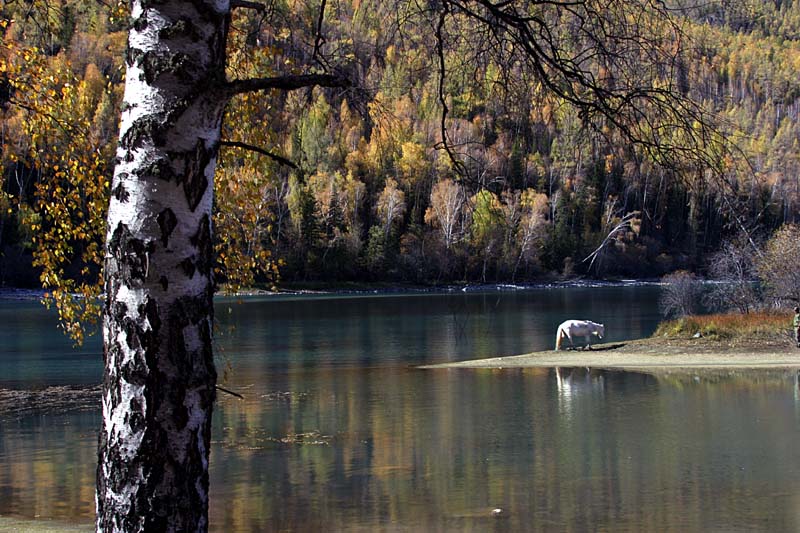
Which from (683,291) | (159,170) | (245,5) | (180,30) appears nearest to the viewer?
(159,170)

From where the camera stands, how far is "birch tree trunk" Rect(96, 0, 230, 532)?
12.7ft

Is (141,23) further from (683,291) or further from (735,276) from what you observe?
(683,291)

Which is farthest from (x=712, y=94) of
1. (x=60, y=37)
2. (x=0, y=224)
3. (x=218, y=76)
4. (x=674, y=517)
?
(x=0, y=224)

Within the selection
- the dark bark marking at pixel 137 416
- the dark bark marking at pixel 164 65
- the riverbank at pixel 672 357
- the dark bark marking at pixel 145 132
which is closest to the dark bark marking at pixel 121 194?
the dark bark marking at pixel 145 132

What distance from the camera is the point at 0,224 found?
10819 cm

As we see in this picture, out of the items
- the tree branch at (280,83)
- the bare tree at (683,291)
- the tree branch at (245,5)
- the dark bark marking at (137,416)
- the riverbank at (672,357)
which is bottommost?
the riverbank at (672,357)

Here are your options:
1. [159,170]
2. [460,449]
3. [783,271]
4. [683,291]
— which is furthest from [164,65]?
[683,291]

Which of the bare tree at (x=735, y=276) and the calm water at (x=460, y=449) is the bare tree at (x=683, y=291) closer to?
the bare tree at (x=735, y=276)

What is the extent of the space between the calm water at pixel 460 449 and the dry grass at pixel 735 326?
781cm

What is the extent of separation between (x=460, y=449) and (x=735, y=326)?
2219cm

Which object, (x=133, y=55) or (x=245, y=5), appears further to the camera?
(x=245, y=5)

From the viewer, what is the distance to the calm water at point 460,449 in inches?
553

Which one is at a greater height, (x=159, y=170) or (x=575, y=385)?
Answer: (x=159, y=170)

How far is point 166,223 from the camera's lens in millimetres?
3867
